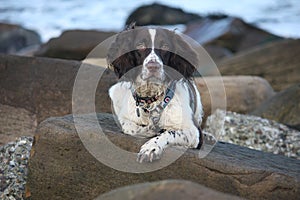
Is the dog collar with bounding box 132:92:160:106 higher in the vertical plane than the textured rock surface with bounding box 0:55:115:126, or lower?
higher

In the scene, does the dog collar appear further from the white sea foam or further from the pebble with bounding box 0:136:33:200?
the white sea foam

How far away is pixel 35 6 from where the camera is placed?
27031 millimetres

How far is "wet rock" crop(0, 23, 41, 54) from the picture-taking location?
1950 centimetres

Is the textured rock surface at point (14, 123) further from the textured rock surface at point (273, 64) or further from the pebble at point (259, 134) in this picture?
the textured rock surface at point (273, 64)

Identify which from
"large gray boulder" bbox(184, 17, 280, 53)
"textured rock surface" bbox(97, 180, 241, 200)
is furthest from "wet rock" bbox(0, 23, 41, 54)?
"textured rock surface" bbox(97, 180, 241, 200)

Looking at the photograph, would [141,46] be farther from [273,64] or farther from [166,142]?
[273,64]

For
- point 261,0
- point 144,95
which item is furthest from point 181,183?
point 261,0

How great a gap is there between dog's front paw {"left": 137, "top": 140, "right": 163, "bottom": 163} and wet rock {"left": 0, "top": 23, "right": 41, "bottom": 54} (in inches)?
589

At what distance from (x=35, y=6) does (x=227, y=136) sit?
791 inches

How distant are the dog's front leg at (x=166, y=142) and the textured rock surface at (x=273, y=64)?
6.75 metres

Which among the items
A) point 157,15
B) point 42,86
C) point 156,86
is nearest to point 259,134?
point 42,86

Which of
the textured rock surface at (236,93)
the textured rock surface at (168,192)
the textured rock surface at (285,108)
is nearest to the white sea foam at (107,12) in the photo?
the textured rock surface at (236,93)

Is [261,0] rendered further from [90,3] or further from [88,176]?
[88,176]

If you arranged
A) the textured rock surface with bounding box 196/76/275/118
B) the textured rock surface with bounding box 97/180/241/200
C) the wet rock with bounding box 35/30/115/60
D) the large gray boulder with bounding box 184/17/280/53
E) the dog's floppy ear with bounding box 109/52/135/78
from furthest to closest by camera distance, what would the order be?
1. the large gray boulder with bounding box 184/17/280/53
2. the wet rock with bounding box 35/30/115/60
3. the textured rock surface with bounding box 196/76/275/118
4. the dog's floppy ear with bounding box 109/52/135/78
5. the textured rock surface with bounding box 97/180/241/200
